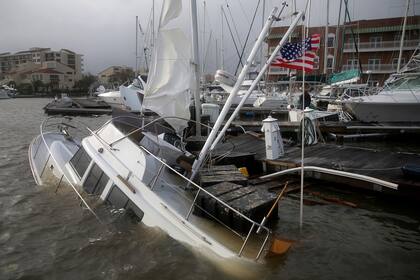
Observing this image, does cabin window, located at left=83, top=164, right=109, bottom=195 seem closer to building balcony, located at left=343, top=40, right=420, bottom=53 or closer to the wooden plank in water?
the wooden plank in water

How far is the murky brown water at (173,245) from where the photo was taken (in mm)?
6848

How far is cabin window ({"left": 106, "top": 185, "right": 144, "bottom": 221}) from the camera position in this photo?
7.79 meters

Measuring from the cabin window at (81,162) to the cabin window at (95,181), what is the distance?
1.54 ft

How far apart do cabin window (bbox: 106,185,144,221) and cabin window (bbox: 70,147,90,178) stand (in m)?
1.58

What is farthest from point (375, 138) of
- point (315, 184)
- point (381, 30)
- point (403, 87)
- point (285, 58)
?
point (381, 30)

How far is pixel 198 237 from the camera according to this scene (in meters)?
6.73

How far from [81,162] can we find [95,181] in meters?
1.16

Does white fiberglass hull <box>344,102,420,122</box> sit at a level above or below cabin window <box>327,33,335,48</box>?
below

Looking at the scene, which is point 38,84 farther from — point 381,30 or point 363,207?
point 363,207

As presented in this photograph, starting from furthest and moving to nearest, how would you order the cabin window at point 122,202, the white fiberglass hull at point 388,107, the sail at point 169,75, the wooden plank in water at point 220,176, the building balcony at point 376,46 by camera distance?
the building balcony at point 376,46
the white fiberglass hull at point 388,107
the sail at point 169,75
the wooden plank in water at point 220,176
the cabin window at point 122,202

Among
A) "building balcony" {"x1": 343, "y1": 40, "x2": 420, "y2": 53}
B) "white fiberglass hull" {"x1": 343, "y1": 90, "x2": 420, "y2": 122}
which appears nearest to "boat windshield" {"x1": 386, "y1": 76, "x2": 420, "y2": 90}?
"white fiberglass hull" {"x1": 343, "y1": 90, "x2": 420, "y2": 122}

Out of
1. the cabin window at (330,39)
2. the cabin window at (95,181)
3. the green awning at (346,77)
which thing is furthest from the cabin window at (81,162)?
the cabin window at (330,39)

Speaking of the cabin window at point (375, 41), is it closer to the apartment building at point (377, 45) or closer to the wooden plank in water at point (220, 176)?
the apartment building at point (377, 45)

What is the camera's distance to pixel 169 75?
32.6 ft
